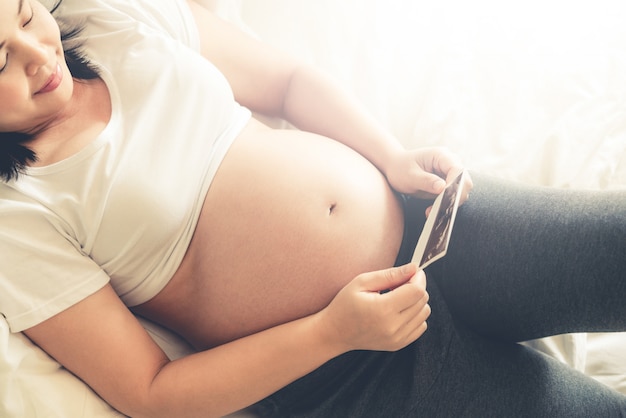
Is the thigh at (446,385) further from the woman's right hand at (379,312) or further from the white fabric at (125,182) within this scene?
the white fabric at (125,182)

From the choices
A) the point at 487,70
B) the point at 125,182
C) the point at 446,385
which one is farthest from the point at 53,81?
the point at 487,70

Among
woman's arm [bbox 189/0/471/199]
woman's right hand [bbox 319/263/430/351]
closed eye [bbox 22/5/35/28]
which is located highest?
closed eye [bbox 22/5/35/28]

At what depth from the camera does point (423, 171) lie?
0.93m

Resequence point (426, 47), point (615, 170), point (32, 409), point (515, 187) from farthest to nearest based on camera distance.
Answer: point (426, 47) < point (615, 170) < point (515, 187) < point (32, 409)

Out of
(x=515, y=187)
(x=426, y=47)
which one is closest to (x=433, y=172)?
(x=515, y=187)

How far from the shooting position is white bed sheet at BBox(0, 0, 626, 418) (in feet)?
3.65

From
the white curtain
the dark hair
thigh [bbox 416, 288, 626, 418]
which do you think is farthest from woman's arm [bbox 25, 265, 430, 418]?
the white curtain

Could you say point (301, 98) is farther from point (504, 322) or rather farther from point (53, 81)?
point (504, 322)

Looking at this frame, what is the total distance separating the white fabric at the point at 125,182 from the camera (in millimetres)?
740

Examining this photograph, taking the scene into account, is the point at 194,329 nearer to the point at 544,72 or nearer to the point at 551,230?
the point at 551,230

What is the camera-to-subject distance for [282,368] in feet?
2.52

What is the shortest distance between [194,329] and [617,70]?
1.07 meters

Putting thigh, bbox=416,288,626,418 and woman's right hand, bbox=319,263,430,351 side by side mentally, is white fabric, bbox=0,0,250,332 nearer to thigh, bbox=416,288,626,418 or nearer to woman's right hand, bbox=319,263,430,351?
woman's right hand, bbox=319,263,430,351

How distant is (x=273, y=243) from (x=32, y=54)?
445 mm
